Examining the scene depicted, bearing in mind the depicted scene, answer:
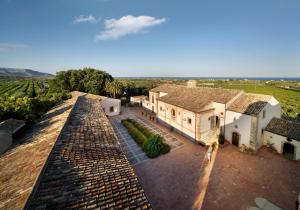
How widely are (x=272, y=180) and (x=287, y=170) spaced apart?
2.66 meters

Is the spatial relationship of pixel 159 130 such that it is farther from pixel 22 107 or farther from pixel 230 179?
pixel 22 107

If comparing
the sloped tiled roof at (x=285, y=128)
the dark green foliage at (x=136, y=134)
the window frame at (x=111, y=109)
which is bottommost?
the dark green foliage at (x=136, y=134)

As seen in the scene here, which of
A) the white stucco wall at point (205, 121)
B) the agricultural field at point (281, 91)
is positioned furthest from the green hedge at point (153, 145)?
the agricultural field at point (281, 91)

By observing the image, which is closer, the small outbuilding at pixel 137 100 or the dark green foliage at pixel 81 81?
the small outbuilding at pixel 137 100

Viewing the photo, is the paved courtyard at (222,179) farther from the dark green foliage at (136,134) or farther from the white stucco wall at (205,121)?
the dark green foliage at (136,134)

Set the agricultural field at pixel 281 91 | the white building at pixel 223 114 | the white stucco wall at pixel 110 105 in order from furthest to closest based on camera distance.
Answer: the white stucco wall at pixel 110 105, the agricultural field at pixel 281 91, the white building at pixel 223 114

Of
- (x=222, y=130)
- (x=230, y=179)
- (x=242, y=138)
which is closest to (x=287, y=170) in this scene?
(x=242, y=138)

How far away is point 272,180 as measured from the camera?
42.8 ft

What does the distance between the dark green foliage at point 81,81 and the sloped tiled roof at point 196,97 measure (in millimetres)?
24419

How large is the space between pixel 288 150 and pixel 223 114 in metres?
7.45

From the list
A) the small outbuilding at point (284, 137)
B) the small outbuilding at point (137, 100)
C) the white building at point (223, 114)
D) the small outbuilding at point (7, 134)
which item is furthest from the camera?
the small outbuilding at point (137, 100)

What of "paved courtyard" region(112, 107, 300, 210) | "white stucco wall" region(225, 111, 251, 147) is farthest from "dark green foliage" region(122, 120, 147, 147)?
"white stucco wall" region(225, 111, 251, 147)

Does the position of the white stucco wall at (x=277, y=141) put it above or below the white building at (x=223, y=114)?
below

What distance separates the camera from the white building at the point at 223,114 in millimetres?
17078
